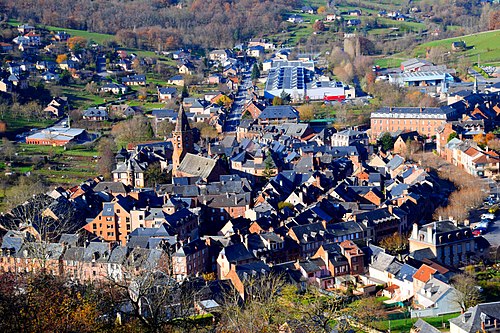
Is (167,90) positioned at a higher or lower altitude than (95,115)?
higher

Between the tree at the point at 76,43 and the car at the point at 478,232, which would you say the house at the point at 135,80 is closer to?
the tree at the point at 76,43

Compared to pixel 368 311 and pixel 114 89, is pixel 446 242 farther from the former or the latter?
pixel 114 89

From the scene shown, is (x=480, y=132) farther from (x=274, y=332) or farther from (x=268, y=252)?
(x=274, y=332)

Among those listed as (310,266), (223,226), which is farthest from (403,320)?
(223,226)

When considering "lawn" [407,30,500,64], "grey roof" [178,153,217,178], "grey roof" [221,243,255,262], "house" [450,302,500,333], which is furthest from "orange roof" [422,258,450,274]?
"lawn" [407,30,500,64]

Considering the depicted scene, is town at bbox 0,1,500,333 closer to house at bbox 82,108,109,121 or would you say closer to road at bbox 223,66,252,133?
house at bbox 82,108,109,121

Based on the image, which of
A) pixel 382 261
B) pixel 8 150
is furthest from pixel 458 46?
pixel 382 261
